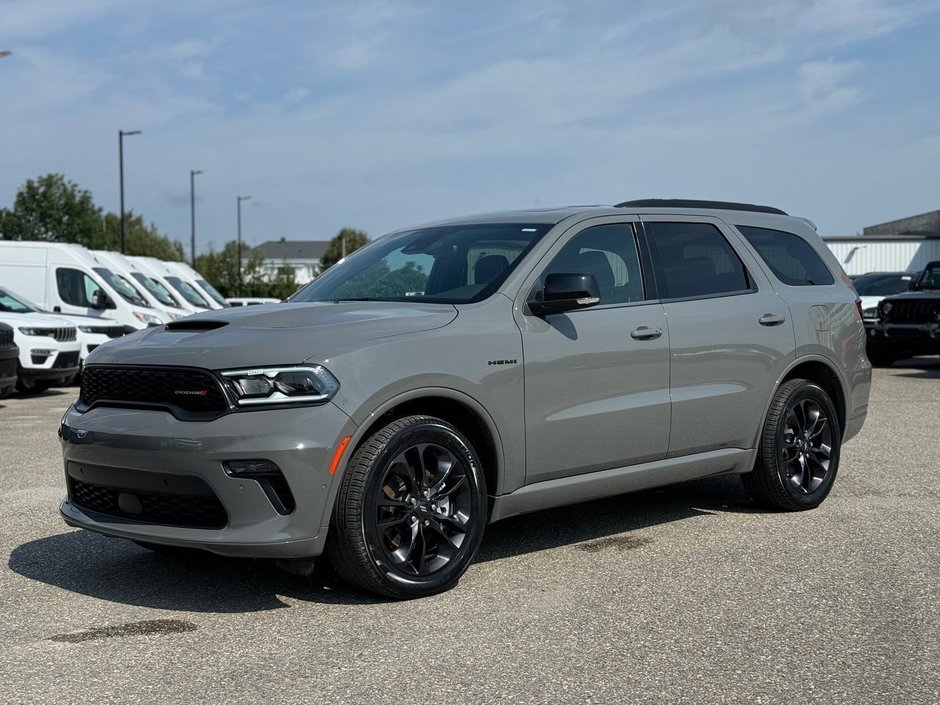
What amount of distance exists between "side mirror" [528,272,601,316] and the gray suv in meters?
0.01

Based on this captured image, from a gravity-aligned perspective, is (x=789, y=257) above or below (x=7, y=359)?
above

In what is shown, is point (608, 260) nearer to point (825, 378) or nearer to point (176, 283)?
point (825, 378)

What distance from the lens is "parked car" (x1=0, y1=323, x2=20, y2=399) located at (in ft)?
45.4

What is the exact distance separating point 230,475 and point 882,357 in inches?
685

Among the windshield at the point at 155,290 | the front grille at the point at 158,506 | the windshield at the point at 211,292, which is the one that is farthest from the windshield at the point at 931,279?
the front grille at the point at 158,506

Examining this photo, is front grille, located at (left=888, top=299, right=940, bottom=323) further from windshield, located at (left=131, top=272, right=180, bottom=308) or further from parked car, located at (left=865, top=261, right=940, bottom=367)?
windshield, located at (left=131, top=272, right=180, bottom=308)

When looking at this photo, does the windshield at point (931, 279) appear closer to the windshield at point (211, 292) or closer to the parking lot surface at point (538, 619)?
the parking lot surface at point (538, 619)

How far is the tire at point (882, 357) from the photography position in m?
20.0

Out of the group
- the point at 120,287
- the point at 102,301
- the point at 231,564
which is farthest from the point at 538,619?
the point at 120,287

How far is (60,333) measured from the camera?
16453 mm

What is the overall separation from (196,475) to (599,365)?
2.07 meters

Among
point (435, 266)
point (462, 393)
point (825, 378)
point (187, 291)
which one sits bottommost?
point (825, 378)

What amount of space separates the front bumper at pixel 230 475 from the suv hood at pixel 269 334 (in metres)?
0.23

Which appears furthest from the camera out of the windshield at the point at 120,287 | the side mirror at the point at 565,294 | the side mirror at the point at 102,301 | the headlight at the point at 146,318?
the windshield at the point at 120,287
